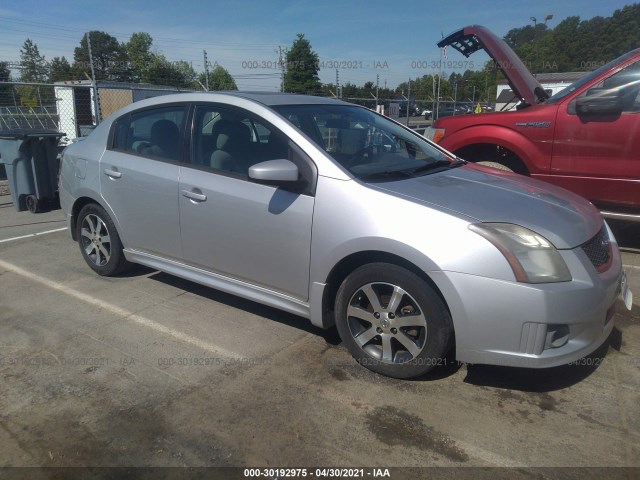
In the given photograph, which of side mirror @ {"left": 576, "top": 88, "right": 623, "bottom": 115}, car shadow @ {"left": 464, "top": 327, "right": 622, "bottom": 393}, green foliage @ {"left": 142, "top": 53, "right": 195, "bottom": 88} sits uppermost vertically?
green foliage @ {"left": 142, "top": 53, "right": 195, "bottom": 88}

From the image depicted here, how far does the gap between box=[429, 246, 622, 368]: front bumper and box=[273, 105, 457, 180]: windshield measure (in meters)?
0.97

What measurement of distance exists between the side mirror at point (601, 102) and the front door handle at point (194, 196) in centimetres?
380

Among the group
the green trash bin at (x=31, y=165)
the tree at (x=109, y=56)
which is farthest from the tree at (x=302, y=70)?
the tree at (x=109, y=56)

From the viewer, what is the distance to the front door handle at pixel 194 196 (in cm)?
357

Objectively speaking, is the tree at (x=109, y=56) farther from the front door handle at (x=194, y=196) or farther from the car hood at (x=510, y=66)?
the front door handle at (x=194, y=196)

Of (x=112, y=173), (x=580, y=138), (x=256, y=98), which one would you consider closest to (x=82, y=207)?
(x=112, y=173)

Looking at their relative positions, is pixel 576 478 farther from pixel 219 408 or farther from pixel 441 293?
pixel 219 408

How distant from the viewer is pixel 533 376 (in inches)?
119

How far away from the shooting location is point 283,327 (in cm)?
370

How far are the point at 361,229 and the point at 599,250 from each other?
1.41 meters

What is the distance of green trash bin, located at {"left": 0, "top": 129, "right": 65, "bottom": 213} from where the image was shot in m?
7.25

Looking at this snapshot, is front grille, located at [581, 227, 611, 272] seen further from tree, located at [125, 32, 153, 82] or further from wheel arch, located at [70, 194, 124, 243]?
tree, located at [125, 32, 153, 82]

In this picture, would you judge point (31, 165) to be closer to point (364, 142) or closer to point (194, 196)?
point (194, 196)

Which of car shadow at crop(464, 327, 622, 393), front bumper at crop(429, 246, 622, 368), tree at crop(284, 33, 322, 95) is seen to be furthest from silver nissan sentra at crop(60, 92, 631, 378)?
tree at crop(284, 33, 322, 95)
